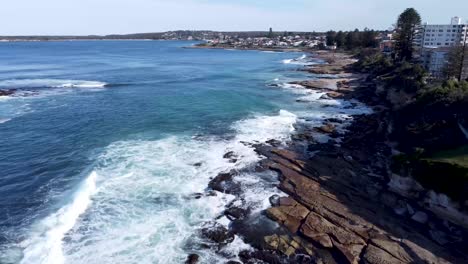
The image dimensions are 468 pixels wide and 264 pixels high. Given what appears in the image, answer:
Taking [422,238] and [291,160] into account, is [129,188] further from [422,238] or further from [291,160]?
[422,238]

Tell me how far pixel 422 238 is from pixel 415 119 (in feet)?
57.4

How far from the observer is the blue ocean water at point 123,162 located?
837 inches

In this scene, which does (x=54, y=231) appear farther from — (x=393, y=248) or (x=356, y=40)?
(x=356, y=40)

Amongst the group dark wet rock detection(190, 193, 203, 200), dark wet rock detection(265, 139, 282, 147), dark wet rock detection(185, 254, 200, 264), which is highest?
dark wet rock detection(265, 139, 282, 147)

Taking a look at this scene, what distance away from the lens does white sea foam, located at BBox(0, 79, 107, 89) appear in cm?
6988

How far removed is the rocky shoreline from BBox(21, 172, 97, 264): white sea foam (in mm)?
7979

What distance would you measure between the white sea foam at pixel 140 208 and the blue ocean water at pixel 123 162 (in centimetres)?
8

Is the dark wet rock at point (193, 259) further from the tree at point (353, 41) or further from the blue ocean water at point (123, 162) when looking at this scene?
the tree at point (353, 41)

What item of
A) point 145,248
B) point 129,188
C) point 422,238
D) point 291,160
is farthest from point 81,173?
point 422,238

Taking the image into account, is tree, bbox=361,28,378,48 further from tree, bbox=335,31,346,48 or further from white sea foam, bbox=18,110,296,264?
white sea foam, bbox=18,110,296,264

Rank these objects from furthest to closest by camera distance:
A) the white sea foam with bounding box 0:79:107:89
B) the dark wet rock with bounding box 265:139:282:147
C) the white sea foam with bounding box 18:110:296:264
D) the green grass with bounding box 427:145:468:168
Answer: the white sea foam with bounding box 0:79:107:89, the dark wet rock with bounding box 265:139:282:147, the green grass with bounding box 427:145:468:168, the white sea foam with bounding box 18:110:296:264

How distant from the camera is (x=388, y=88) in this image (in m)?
54.8

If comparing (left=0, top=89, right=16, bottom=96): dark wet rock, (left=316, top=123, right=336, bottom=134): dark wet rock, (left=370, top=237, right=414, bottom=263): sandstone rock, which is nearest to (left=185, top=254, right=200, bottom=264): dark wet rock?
(left=370, top=237, right=414, bottom=263): sandstone rock

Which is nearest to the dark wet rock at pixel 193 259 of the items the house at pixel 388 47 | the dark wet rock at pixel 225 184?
the dark wet rock at pixel 225 184
